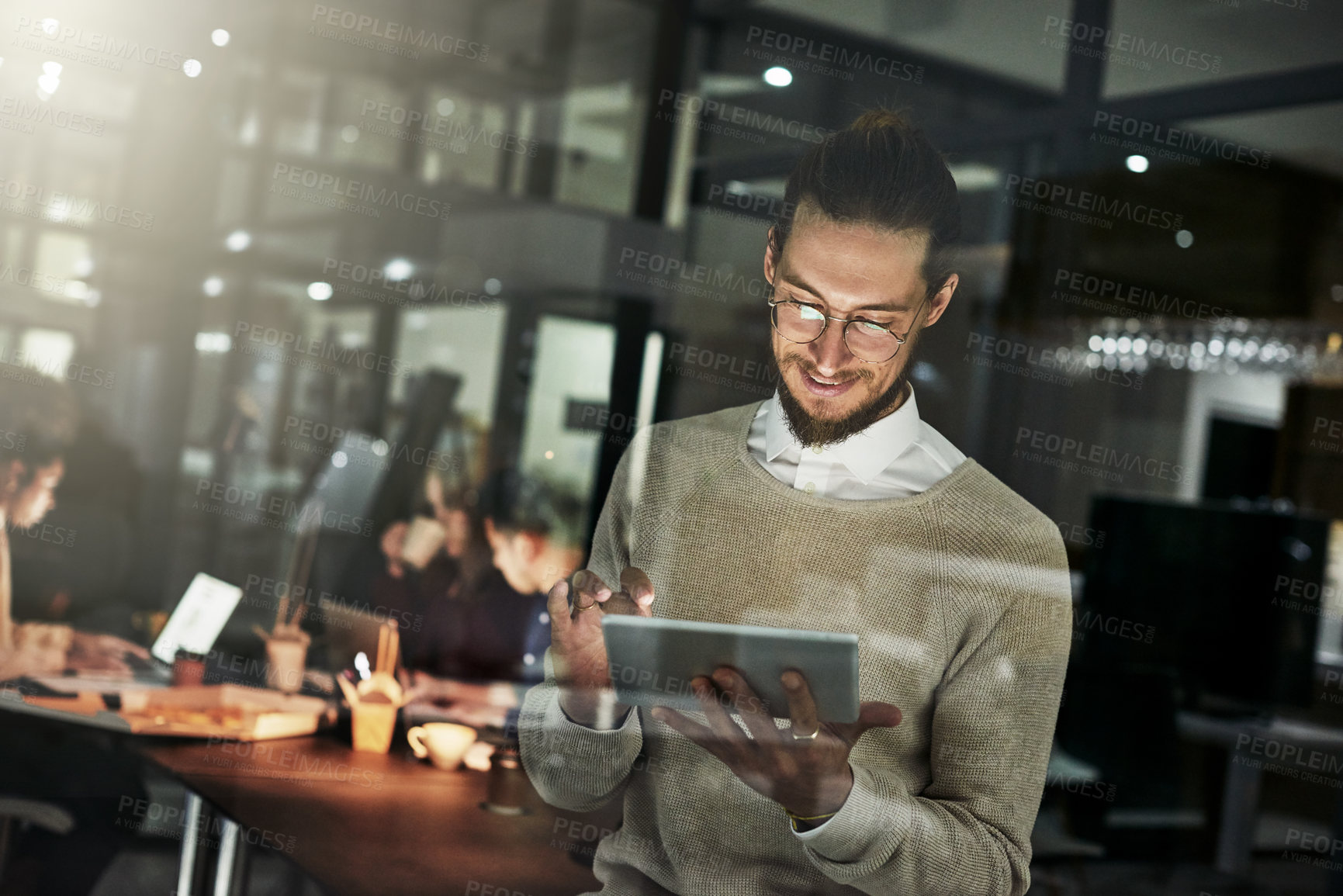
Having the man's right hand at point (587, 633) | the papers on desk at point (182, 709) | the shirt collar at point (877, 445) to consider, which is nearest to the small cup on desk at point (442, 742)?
the papers on desk at point (182, 709)

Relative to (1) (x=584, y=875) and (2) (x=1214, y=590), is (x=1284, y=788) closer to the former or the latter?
(2) (x=1214, y=590)

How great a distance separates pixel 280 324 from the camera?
291 cm

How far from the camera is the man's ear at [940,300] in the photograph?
210 cm

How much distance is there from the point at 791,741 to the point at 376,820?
100 centimetres

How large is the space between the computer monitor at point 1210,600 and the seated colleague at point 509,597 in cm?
116

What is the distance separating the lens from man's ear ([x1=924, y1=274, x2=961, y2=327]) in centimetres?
210

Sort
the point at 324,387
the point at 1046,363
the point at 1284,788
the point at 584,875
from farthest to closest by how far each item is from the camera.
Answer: the point at 324,387
the point at 1284,788
the point at 1046,363
the point at 584,875

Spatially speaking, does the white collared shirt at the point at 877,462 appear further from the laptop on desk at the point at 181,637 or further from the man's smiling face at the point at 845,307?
the laptop on desk at the point at 181,637

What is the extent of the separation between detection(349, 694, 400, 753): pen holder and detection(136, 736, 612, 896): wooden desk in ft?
0.08

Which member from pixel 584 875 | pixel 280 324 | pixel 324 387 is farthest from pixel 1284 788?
pixel 280 324

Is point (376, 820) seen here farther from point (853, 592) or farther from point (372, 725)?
point (853, 592)

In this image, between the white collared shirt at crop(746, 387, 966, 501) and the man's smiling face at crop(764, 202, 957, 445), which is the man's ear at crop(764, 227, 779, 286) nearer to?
the man's smiling face at crop(764, 202, 957, 445)

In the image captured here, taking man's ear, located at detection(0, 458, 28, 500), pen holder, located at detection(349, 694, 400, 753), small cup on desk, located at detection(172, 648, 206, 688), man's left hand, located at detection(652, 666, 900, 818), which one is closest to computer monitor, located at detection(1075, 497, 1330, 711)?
man's left hand, located at detection(652, 666, 900, 818)

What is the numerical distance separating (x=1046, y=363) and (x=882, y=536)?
0.64 m
